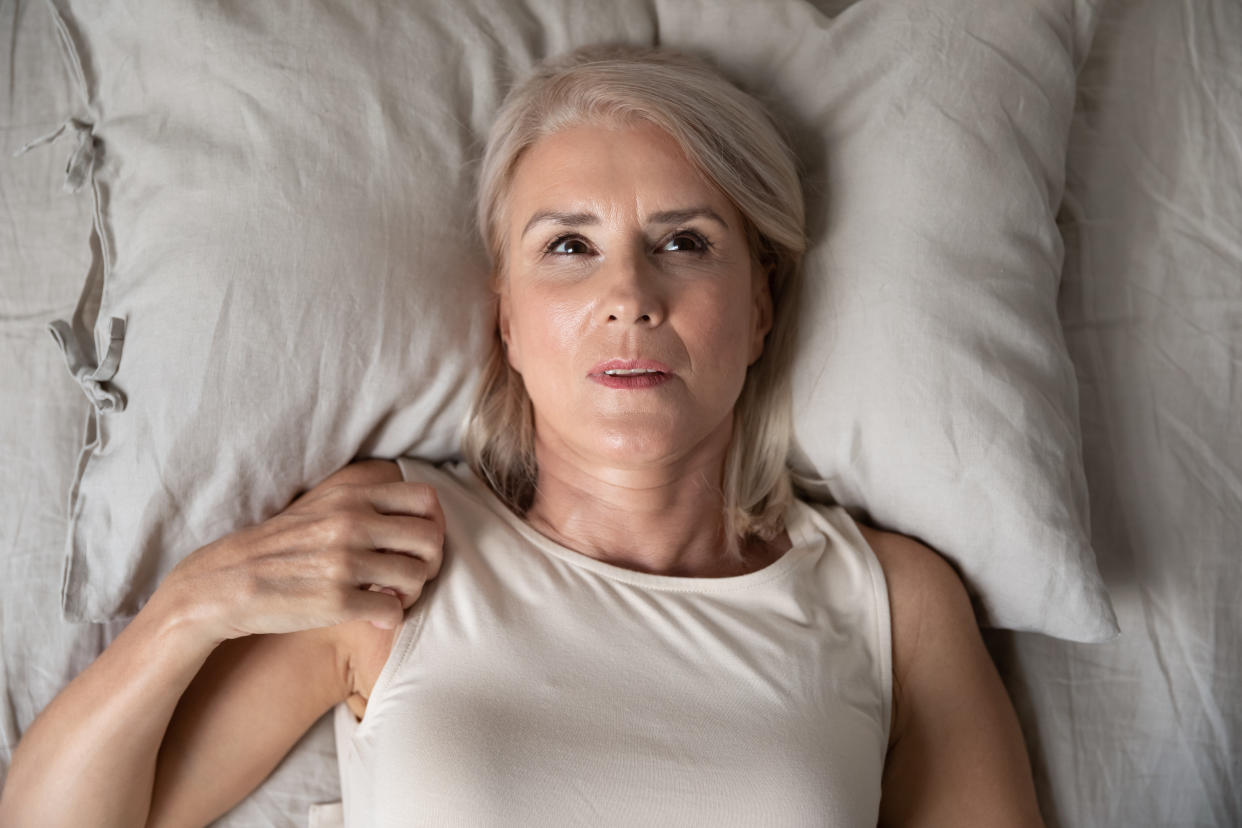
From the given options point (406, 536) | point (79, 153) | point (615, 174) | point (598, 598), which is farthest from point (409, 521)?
point (79, 153)

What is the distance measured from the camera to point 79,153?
1.50 m

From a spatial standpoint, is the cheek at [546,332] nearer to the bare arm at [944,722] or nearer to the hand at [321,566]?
the hand at [321,566]

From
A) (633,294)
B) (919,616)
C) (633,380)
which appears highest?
(633,294)

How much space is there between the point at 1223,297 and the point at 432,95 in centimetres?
139

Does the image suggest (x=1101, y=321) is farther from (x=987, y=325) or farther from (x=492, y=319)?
(x=492, y=319)

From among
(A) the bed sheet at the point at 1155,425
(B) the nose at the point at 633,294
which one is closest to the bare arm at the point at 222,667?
(B) the nose at the point at 633,294

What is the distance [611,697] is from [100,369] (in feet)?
2.83

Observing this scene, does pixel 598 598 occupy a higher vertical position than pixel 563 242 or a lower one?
lower

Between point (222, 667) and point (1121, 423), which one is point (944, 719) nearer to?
point (1121, 423)

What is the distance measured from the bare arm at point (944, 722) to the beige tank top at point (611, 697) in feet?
0.17

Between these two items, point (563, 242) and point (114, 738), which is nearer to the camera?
point (114, 738)

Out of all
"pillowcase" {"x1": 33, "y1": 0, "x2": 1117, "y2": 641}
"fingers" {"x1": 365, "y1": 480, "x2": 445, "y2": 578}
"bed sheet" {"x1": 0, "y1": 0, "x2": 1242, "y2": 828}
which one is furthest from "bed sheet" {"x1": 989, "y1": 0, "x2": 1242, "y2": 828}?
"fingers" {"x1": 365, "y1": 480, "x2": 445, "y2": 578}

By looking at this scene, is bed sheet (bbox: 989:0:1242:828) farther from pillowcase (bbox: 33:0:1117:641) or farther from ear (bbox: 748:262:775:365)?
ear (bbox: 748:262:775:365)

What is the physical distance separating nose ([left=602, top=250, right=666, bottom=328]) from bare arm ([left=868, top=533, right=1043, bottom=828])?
551 millimetres
